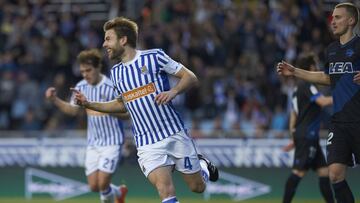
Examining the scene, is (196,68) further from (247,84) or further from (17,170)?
(17,170)

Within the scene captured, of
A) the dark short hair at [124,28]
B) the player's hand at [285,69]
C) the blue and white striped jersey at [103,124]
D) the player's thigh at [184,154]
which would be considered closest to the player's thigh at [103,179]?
the blue and white striped jersey at [103,124]

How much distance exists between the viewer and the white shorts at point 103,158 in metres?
12.3

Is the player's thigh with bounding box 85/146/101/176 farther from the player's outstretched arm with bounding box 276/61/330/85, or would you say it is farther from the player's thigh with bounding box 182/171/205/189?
the player's outstretched arm with bounding box 276/61/330/85

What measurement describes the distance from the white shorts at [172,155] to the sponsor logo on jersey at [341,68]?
1.83m

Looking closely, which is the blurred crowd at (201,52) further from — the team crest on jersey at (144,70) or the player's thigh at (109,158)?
the team crest on jersey at (144,70)

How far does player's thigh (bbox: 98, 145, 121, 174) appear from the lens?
12.3 m

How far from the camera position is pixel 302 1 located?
19922 mm

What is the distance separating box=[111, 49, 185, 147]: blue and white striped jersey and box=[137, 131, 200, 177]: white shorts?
7 centimetres

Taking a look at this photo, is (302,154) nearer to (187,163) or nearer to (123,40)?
(187,163)

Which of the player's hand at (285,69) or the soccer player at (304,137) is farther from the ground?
the player's hand at (285,69)

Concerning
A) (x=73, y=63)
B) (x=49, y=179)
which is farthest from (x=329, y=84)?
(x=73, y=63)

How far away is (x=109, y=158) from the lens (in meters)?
12.3

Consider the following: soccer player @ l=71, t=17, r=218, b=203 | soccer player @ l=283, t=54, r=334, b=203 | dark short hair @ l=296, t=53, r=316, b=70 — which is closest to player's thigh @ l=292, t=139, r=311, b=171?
soccer player @ l=283, t=54, r=334, b=203

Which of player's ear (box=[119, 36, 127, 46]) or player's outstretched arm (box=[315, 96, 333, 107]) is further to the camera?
player's outstretched arm (box=[315, 96, 333, 107])
